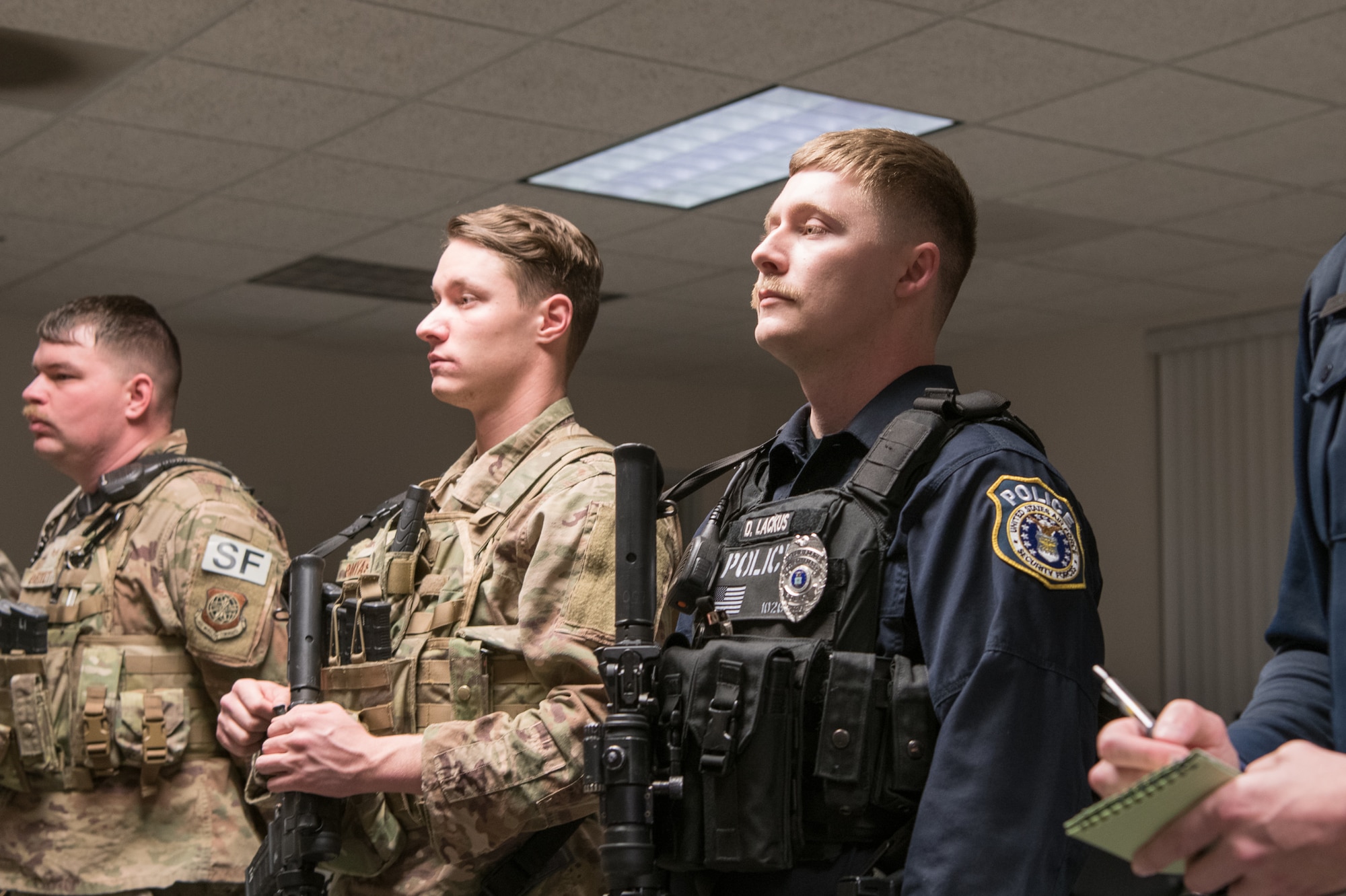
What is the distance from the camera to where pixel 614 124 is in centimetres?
491

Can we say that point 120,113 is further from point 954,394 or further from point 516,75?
point 954,394

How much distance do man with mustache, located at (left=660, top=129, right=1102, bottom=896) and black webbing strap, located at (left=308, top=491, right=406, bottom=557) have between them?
0.67 metres

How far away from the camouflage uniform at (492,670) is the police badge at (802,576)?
1.28ft

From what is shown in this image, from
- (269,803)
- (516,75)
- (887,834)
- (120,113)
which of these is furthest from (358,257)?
(887,834)

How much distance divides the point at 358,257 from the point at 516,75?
251 centimetres

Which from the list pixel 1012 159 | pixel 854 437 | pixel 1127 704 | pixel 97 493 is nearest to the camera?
pixel 1127 704

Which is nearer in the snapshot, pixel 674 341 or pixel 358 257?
pixel 358 257

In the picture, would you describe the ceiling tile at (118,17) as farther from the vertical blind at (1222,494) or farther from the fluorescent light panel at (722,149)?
the vertical blind at (1222,494)

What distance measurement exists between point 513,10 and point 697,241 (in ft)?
Result: 8.49

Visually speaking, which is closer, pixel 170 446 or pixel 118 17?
pixel 170 446

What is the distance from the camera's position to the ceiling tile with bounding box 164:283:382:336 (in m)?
7.55

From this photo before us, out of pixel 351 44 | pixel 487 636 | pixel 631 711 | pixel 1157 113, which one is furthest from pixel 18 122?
pixel 631 711

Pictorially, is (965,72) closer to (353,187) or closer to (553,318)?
(353,187)

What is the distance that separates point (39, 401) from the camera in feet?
9.66
